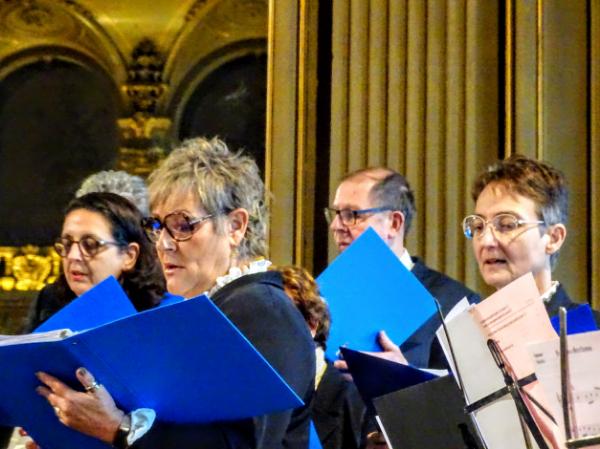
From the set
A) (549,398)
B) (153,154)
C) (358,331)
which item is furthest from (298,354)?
(153,154)

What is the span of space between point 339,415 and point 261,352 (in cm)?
110

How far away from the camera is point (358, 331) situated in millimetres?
3820

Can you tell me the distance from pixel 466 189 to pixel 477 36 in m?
0.56

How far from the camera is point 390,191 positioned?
479 centimetres

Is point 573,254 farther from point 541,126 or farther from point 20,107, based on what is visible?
point 20,107

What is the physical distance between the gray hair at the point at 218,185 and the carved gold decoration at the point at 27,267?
3.63 meters

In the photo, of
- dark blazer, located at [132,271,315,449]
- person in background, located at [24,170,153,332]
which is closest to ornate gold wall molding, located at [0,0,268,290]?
person in background, located at [24,170,153,332]

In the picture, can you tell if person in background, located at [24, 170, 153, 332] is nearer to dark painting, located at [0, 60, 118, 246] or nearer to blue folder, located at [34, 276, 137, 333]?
blue folder, located at [34, 276, 137, 333]

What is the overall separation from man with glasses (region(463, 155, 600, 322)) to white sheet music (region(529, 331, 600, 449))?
45.4 inches

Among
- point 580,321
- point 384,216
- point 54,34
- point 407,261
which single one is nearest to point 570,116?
point 384,216

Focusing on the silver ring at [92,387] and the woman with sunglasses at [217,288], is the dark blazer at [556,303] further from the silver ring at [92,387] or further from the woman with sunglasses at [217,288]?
the silver ring at [92,387]

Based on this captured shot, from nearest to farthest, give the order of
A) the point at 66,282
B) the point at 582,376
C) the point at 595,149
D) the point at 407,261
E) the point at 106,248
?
the point at 582,376 → the point at 106,248 → the point at 66,282 → the point at 407,261 → the point at 595,149

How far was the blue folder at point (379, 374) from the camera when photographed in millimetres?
2953

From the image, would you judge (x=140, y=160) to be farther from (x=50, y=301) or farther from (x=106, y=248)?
(x=106, y=248)
